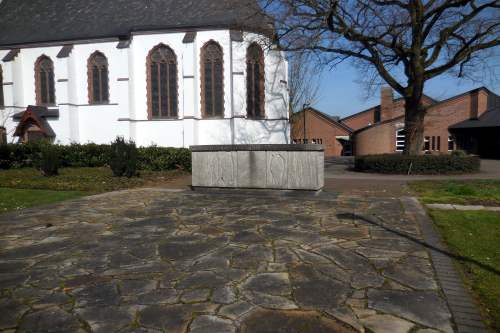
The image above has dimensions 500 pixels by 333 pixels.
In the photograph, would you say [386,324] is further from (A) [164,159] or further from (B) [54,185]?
(A) [164,159]

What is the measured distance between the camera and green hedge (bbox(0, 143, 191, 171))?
19172 millimetres

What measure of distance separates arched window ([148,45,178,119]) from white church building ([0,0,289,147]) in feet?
0.22

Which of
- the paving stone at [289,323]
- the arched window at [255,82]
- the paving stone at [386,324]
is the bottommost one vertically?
the paving stone at [386,324]

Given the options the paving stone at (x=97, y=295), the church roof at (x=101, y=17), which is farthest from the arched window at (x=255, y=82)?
the paving stone at (x=97, y=295)

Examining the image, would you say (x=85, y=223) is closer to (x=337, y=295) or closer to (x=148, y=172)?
(x=337, y=295)

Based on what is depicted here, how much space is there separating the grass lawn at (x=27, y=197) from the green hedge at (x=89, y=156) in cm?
561

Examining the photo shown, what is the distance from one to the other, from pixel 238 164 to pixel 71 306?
779 cm

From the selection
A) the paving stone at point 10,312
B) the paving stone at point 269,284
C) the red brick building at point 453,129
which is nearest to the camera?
the paving stone at point 10,312

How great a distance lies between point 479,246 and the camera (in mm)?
5270

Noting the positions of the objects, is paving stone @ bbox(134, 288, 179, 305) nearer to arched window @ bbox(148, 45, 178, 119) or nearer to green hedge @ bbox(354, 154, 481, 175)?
green hedge @ bbox(354, 154, 481, 175)

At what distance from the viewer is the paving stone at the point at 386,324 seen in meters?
2.99

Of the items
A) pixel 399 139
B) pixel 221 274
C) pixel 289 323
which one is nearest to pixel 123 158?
pixel 221 274

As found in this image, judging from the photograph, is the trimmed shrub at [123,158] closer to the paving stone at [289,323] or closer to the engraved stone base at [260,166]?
the engraved stone base at [260,166]

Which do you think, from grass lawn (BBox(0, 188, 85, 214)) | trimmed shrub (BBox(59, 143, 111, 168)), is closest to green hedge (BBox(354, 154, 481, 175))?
grass lawn (BBox(0, 188, 85, 214))
